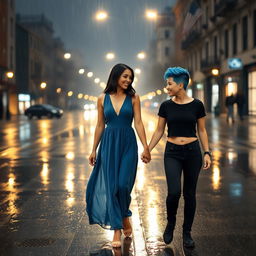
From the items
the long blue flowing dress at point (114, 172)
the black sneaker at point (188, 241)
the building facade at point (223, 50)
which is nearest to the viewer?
the black sneaker at point (188, 241)

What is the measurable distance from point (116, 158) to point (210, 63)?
4516 cm

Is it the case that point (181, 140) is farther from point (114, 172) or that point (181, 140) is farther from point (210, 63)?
point (210, 63)

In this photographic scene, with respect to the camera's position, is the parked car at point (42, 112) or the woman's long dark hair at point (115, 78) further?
the parked car at point (42, 112)

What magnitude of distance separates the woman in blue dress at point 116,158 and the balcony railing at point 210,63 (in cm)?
4252

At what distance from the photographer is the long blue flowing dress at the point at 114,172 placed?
15.9 ft

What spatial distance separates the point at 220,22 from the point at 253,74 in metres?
10.2

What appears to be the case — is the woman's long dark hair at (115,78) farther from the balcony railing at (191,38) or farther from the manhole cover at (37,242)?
the balcony railing at (191,38)

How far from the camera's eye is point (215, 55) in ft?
160

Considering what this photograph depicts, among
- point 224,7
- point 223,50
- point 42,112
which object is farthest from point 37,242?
point 42,112

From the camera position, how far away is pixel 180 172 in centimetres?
483

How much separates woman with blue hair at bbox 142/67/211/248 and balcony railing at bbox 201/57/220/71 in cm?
4252

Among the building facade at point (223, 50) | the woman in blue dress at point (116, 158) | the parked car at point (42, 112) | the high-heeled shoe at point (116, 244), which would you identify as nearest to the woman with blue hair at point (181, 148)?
the woman in blue dress at point (116, 158)

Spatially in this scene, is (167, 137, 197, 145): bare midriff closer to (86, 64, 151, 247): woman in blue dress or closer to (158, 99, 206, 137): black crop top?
(158, 99, 206, 137): black crop top

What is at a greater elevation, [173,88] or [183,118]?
[173,88]
